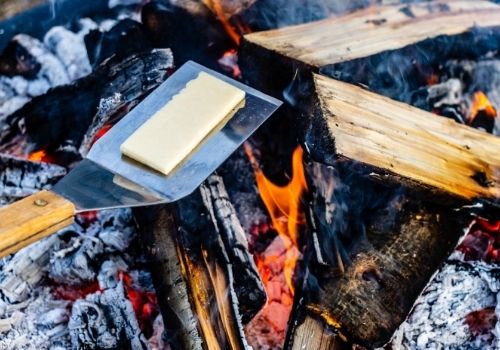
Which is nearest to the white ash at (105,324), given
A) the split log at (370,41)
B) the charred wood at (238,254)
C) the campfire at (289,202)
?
the campfire at (289,202)

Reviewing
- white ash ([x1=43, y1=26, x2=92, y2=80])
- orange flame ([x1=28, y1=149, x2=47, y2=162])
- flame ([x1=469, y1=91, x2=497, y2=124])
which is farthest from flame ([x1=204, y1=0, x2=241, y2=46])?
flame ([x1=469, y1=91, x2=497, y2=124])

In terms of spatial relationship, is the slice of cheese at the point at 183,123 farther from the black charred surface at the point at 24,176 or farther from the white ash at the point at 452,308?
the white ash at the point at 452,308

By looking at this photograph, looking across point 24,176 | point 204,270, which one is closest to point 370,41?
point 204,270

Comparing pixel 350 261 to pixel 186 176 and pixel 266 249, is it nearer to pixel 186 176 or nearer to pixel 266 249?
pixel 266 249

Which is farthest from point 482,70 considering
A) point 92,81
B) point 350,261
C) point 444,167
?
point 92,81

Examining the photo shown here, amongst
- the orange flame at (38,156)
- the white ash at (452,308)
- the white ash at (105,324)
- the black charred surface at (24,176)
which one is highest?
the orange flame at (38,156)
